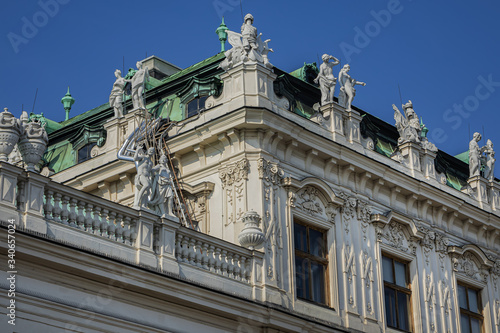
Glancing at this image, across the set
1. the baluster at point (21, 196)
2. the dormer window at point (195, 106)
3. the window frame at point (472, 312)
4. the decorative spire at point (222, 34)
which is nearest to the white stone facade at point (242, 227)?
the baluster at point (21, 196)

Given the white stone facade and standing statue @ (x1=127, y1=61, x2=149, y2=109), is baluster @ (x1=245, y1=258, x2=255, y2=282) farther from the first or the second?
standing statue @ (x1=127, y1=61, x2=149, y2=109)

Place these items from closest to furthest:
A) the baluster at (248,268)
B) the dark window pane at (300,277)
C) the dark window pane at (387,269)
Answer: the baluster at (248,268)
the dark window pane at (300,277)
the dark window pane at (387,269)

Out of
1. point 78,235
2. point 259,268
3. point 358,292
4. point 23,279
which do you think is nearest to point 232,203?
point 259,268

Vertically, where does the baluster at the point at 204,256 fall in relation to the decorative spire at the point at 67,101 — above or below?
below

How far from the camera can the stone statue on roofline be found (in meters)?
22.8

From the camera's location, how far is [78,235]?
16.9 metres

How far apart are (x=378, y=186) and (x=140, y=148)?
7.27m

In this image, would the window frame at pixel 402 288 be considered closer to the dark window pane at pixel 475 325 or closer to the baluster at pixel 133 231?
the dark window pane at pixel 475 325

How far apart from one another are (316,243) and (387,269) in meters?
2.52

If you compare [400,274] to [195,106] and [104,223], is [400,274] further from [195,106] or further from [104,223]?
[104,223]

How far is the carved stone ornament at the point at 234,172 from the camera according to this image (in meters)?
21.7

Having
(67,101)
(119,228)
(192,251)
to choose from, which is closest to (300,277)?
(192,251)

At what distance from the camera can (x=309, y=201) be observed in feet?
74.2

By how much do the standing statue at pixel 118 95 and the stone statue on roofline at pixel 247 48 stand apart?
2.99 m
